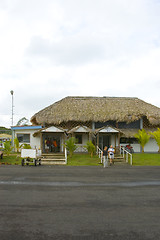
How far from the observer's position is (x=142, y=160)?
19.8 m

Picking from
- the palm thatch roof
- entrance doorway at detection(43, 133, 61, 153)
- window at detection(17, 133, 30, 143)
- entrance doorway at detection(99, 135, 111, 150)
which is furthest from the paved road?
entrance doorway at detection(99, 135, 111, 150)

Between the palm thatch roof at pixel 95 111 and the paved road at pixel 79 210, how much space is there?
15359mm

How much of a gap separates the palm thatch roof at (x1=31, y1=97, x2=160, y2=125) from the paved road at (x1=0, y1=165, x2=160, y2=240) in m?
15.4

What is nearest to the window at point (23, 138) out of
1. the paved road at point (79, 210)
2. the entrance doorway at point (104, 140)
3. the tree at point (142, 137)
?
the entrance doorway at point (104, 140)

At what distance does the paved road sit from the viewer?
192 inches

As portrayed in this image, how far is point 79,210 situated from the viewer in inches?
250

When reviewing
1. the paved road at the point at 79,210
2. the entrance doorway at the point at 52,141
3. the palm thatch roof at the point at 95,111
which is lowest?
the paved road at the point at 79,210

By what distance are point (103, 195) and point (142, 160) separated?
1258cm

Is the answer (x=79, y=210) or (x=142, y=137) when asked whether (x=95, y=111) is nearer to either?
(x=142, y=137)

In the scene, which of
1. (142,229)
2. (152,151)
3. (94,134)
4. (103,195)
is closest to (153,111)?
(152,151)

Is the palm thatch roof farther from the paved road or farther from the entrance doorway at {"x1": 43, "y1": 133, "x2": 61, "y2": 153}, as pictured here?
the paved road

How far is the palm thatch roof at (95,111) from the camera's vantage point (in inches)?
998

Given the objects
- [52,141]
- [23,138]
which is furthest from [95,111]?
[23,138]

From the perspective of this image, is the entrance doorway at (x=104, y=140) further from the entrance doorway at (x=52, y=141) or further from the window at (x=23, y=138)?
the window at (x=23, y=138)
